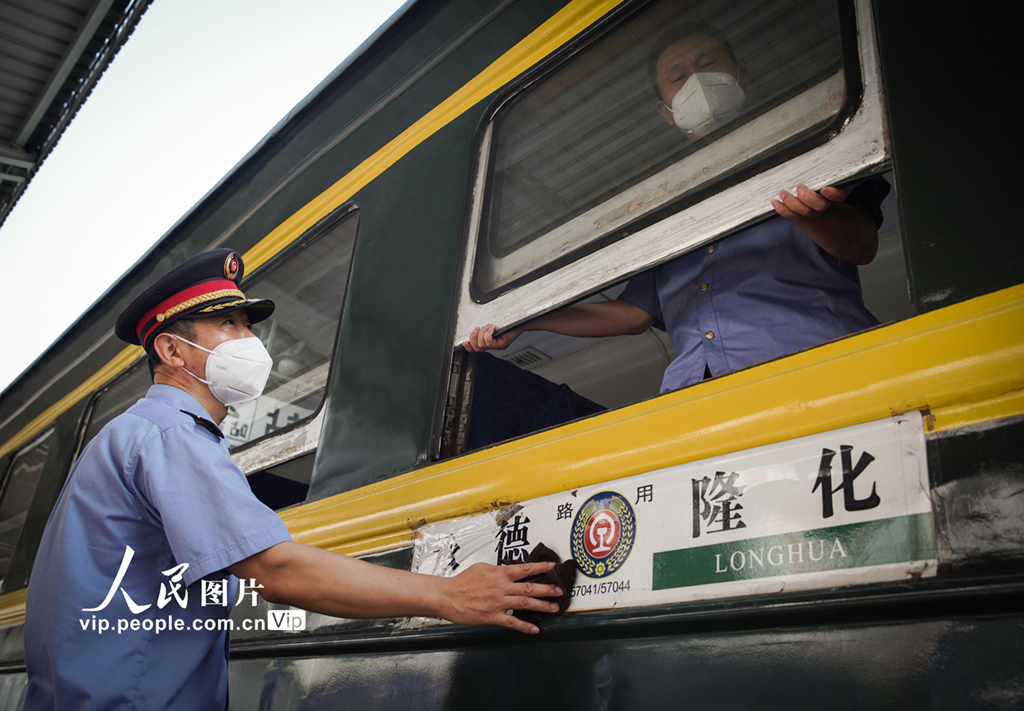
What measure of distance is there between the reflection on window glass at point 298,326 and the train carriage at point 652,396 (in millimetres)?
37

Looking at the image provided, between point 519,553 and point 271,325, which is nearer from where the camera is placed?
point 519,553

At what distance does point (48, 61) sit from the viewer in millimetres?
4848

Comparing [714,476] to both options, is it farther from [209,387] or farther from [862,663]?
[209,387]

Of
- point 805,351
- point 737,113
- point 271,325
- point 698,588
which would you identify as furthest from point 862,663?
point 271,325

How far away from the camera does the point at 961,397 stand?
779 mm

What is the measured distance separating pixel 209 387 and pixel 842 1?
55.6 inches

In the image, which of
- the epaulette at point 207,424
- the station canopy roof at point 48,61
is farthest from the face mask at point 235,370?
the station canopy roof at point 48,61

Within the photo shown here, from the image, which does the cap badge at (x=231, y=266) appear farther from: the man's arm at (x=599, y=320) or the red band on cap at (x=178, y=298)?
the man's arm at (x=599, y=320)

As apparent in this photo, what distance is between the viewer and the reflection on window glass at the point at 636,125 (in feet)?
4.17

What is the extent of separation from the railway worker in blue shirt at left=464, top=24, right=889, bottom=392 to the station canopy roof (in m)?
4.11

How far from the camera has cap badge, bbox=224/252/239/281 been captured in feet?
5.52

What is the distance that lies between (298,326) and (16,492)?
10.1 feet

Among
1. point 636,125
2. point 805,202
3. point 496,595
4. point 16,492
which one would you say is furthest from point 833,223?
point 16,492

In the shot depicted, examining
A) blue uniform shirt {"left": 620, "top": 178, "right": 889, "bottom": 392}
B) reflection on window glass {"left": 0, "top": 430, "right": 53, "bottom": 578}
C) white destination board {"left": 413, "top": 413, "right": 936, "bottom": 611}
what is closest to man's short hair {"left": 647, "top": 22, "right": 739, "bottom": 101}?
blue uniform shirt {"left": 620, "top": 178, "right": 889, "bottom": 392}
